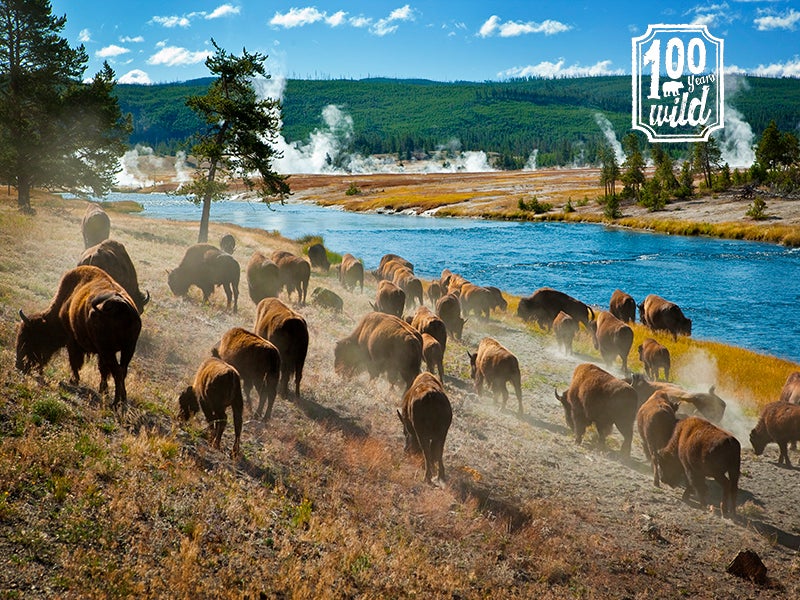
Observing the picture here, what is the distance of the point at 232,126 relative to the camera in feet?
111

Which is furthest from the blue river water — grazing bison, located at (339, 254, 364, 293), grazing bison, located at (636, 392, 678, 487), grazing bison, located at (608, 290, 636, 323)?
grazing bison, located at (636, 392, 678, 487)

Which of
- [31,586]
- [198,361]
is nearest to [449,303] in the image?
[198,361]

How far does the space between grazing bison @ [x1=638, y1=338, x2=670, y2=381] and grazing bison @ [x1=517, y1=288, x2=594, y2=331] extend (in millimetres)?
5650

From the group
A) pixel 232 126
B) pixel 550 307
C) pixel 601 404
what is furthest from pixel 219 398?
pixel 232 126

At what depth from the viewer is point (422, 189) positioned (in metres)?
128

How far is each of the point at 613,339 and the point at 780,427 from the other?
710 centimetres

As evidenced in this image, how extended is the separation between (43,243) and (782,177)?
85.4 metres

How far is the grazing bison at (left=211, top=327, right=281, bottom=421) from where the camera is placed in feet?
32.6

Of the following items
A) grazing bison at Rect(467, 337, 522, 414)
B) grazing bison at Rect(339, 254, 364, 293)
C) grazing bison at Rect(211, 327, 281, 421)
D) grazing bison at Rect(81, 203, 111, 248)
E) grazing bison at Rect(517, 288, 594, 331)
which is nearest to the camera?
grazing bison at Rect(211, 327, 281, 421)

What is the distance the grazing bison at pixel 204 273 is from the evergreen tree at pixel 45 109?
18647mm

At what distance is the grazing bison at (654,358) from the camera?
58.2ft

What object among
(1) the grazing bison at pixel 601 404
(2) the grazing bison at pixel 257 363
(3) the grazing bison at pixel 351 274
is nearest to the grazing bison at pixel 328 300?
(3) the grazing bison at pixel 351 274

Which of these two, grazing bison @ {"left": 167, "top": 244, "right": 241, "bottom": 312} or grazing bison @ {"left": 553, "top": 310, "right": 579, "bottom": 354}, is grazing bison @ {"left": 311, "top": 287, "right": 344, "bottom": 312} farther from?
grazing bison @ {"left": 553, "top": 310, "right": 579, "bottom": 354}

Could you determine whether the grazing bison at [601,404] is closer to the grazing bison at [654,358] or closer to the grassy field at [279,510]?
the grassy field at [279,510]
